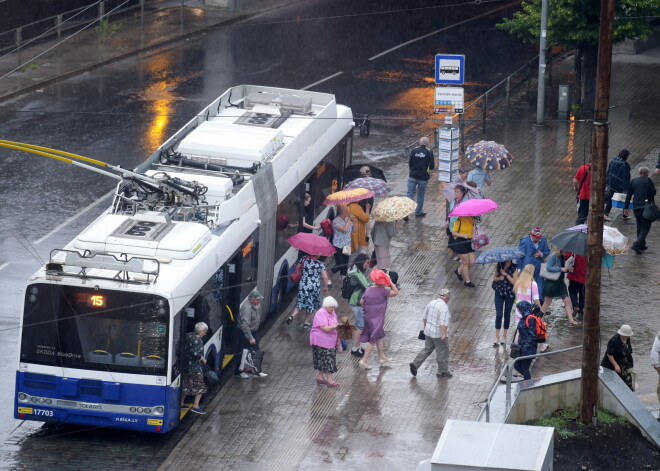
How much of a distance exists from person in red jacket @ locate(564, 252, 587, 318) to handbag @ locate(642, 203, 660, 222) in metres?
3.06

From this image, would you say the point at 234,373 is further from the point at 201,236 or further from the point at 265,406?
the point at 201,236

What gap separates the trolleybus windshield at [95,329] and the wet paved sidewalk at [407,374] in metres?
1.36

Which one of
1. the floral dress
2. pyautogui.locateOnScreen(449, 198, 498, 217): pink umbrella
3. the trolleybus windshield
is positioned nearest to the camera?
the trolleybus windshield

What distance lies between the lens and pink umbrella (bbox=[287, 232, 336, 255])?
1903 cm

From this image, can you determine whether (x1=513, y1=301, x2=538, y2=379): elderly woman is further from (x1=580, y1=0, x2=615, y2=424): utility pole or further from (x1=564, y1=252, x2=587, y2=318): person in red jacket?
(x1=564, y1=252, x2=587, y2=318): person in red jacket

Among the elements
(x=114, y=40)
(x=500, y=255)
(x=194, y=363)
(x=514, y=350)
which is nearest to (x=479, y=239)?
(x=500, y=255)

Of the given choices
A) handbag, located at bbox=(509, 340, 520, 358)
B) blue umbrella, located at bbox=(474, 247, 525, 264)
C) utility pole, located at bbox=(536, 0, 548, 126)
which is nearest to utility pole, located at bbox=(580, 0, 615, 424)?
handbag, located at bbox=(509, 340, 520, 358)

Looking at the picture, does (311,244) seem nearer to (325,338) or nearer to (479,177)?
(325,338)

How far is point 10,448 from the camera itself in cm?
1552

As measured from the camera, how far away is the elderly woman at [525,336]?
1690cm

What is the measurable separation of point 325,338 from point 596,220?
4046 millimetres

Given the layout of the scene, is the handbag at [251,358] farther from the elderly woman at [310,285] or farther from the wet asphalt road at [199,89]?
the wet asphalt road at [199,89]

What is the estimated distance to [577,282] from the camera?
63.5 ft

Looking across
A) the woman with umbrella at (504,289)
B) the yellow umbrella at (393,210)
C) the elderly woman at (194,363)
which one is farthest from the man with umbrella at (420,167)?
the elderly woman at (194,363)
